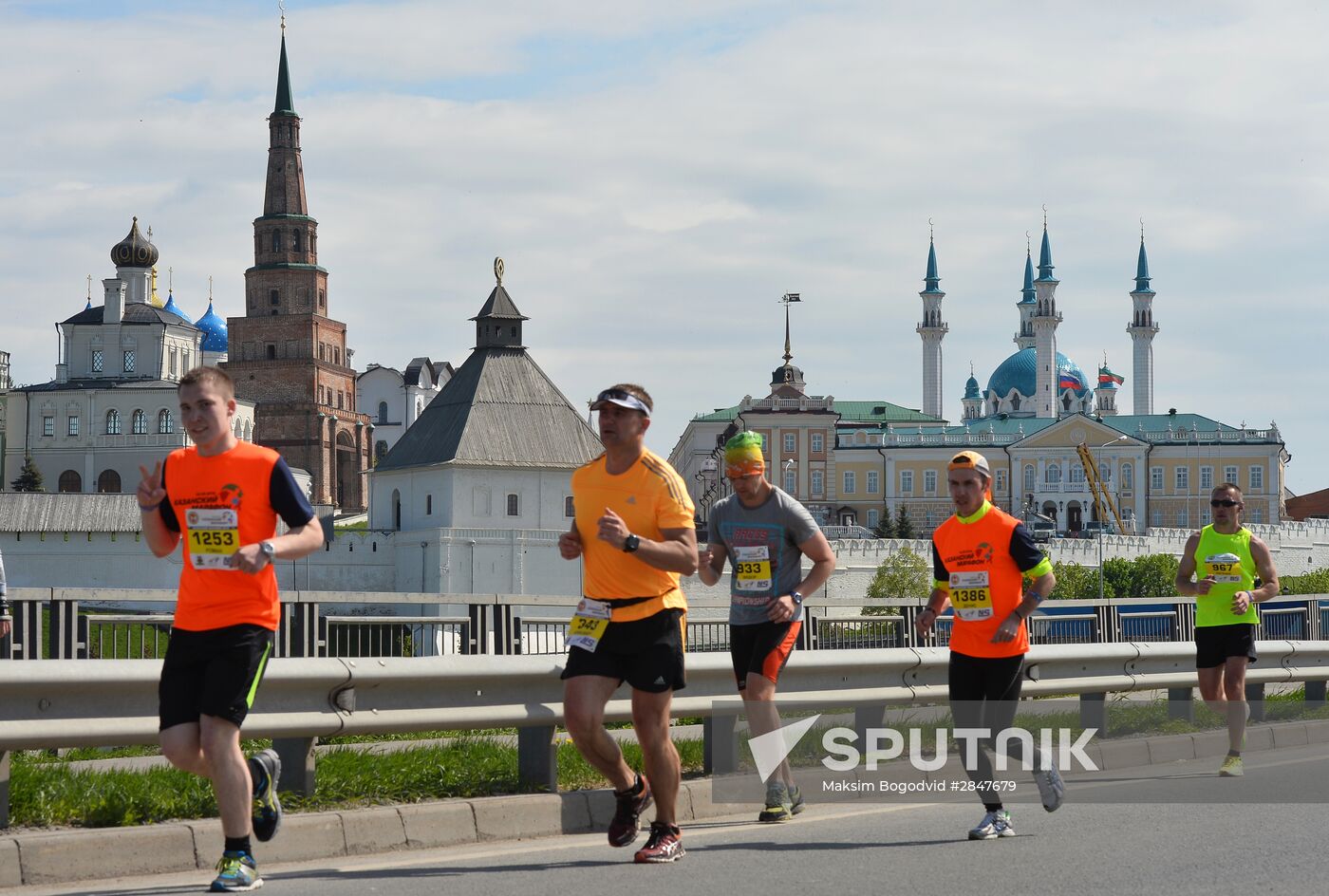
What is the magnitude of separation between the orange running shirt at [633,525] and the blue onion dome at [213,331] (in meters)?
129

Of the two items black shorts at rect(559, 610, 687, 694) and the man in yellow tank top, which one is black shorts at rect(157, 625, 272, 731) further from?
the man in yellow tank top

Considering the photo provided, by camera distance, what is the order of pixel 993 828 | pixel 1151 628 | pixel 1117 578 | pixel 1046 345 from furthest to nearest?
pixel 1046 345
pixel 1117 578
pixel 1151 628
pixel 993 828

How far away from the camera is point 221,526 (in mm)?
6793

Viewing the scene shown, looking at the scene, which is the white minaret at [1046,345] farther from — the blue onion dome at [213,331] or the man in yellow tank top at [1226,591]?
the man in yellow tank top at [1226,591]

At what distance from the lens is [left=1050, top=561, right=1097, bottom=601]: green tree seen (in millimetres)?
72312

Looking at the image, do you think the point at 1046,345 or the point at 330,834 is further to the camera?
the point at 1046,345

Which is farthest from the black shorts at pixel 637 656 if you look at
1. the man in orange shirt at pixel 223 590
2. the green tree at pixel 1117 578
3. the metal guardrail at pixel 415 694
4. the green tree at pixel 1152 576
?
the green tree at pixel 1117 578

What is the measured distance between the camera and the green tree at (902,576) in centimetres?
8194

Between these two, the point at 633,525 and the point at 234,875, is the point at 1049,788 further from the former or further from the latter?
the point at 234,875

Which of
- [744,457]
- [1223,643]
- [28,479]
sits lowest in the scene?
[1223,643]

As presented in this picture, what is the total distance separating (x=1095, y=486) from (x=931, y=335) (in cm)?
4859

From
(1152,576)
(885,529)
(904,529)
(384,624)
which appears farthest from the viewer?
(885,529)

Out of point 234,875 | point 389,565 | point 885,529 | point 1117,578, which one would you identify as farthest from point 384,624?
point 885,529

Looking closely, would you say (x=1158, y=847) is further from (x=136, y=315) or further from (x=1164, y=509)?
(x=1164, y=509)
